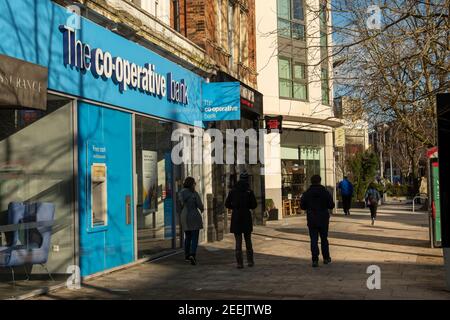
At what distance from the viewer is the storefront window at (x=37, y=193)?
848cm

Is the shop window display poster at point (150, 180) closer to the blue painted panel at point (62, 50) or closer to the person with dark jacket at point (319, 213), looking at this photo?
the blue painted panel at point (62, 50)

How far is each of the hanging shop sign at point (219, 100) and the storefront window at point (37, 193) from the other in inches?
275

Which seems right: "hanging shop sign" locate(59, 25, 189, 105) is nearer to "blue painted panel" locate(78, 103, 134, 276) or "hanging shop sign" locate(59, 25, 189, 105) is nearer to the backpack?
"blue painted panel" locate(78, 103, 134, 276)

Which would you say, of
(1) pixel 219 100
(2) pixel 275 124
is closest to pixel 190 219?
(1) pixel 219 100

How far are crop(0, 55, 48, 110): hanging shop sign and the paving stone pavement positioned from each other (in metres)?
2.76

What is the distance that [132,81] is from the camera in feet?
38.7

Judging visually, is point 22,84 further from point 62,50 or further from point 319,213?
point 319,213

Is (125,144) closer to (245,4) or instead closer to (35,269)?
(35,269)

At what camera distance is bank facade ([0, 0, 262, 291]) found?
8391mm

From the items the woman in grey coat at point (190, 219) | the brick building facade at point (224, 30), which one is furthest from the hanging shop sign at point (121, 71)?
the brick building facade at point (224, 30)

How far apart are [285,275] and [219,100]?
280 inches

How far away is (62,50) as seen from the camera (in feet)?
30.2
